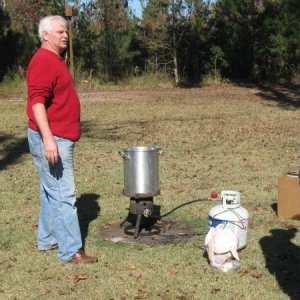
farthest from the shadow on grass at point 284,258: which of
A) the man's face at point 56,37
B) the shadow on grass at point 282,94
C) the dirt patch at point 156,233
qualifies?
the shadow on grass at point 282,94

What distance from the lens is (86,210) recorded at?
6879mm

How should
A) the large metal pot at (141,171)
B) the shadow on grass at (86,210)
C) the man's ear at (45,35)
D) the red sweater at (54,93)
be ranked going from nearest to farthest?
the red sweater at (54,93) → the man's ear at (45,35) → the large metal pot at (141,171) → the shadow on grass at (86,210)

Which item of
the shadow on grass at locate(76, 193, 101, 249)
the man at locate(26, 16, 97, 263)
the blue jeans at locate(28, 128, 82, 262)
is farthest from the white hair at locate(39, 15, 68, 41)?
the shadow on grass at locate(76, 193, 101, 249)

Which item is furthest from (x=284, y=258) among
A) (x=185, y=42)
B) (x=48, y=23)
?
(x=185, y=42)

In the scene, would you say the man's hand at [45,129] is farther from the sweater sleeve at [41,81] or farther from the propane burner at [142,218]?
the propane burner at [142,218]

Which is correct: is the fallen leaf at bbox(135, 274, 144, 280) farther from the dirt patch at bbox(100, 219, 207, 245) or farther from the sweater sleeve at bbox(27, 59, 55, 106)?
the sweater sleeve at bbox(27, 59, 55, 106)

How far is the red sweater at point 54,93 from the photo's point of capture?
4559 mm

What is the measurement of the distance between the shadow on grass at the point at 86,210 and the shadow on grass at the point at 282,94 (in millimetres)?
11148

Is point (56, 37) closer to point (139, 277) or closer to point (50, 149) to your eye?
point (50, 149)

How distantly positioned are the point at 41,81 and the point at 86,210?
8.52 feet

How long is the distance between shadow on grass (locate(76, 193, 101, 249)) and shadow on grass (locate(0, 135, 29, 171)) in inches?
101

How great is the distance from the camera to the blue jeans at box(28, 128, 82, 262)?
4.77 m

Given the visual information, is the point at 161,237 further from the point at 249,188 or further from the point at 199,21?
the point at 199,21

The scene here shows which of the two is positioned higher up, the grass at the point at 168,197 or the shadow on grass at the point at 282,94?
the grass at the point at 168,197
